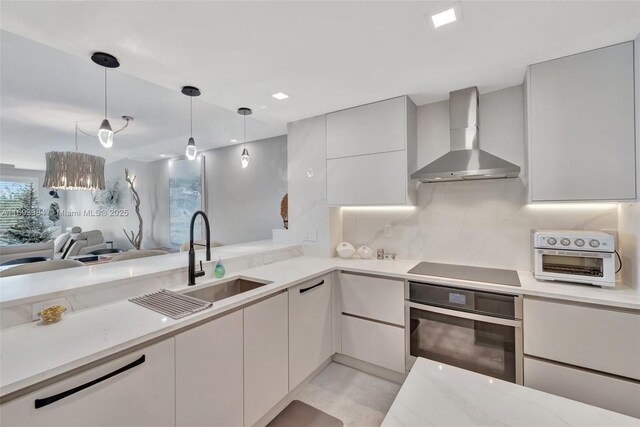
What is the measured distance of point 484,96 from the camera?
7.59 feet

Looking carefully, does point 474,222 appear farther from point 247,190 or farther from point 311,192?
point 247,190

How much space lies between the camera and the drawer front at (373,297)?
2.15 meters

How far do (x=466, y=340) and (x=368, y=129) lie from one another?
1.90 meters

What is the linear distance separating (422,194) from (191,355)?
225cm

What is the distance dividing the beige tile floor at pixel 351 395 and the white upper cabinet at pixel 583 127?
185 centimetres

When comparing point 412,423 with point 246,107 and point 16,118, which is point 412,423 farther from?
point 16,118

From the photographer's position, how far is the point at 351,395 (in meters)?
2.07

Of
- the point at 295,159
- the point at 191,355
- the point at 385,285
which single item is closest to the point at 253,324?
the point at 191,355

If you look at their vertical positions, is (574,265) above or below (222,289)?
above

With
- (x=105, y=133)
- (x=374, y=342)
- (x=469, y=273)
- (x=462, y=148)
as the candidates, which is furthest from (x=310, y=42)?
(x=374, y=342)

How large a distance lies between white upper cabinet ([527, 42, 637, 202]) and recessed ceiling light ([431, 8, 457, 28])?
94cm

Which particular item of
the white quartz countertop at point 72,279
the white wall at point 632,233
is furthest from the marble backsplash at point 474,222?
the white quartz countertop at point 72,279

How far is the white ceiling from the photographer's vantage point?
1287 millimetres

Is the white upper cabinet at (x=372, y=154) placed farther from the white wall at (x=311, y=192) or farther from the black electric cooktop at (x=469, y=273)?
the black electric cooktop at (x=469, y=273)
